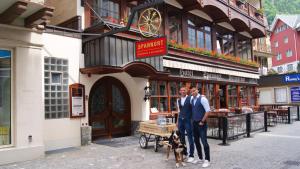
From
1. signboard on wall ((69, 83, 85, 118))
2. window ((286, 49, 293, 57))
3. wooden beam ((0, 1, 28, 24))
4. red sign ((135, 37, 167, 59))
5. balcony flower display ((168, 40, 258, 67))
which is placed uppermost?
window ((286, 49, 293, 57))

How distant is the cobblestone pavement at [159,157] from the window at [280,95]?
22.0 metres

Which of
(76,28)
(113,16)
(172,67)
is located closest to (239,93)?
(172,67)

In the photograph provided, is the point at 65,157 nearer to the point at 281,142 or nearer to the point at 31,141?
the point at 31,141

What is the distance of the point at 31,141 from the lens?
355 inches

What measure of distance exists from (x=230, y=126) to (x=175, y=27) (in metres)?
7.15

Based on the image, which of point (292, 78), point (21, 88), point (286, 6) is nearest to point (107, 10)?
point (21, 88)

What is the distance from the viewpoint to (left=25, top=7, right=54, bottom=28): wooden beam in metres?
8.42

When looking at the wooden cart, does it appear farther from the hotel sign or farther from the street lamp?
the hotel sign

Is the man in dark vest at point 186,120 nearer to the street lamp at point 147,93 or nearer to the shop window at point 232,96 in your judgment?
the street lamp at point 147,93

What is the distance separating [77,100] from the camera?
11.1 m

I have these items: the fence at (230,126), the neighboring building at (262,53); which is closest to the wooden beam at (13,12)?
the fence at (230,126)

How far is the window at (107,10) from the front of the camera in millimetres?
12352

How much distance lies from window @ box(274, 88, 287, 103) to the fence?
67.8ft

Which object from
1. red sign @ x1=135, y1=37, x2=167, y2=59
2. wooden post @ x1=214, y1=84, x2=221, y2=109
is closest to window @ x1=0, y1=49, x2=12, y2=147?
red sign @ x1=135, y1=37, x2=167, y2=59
